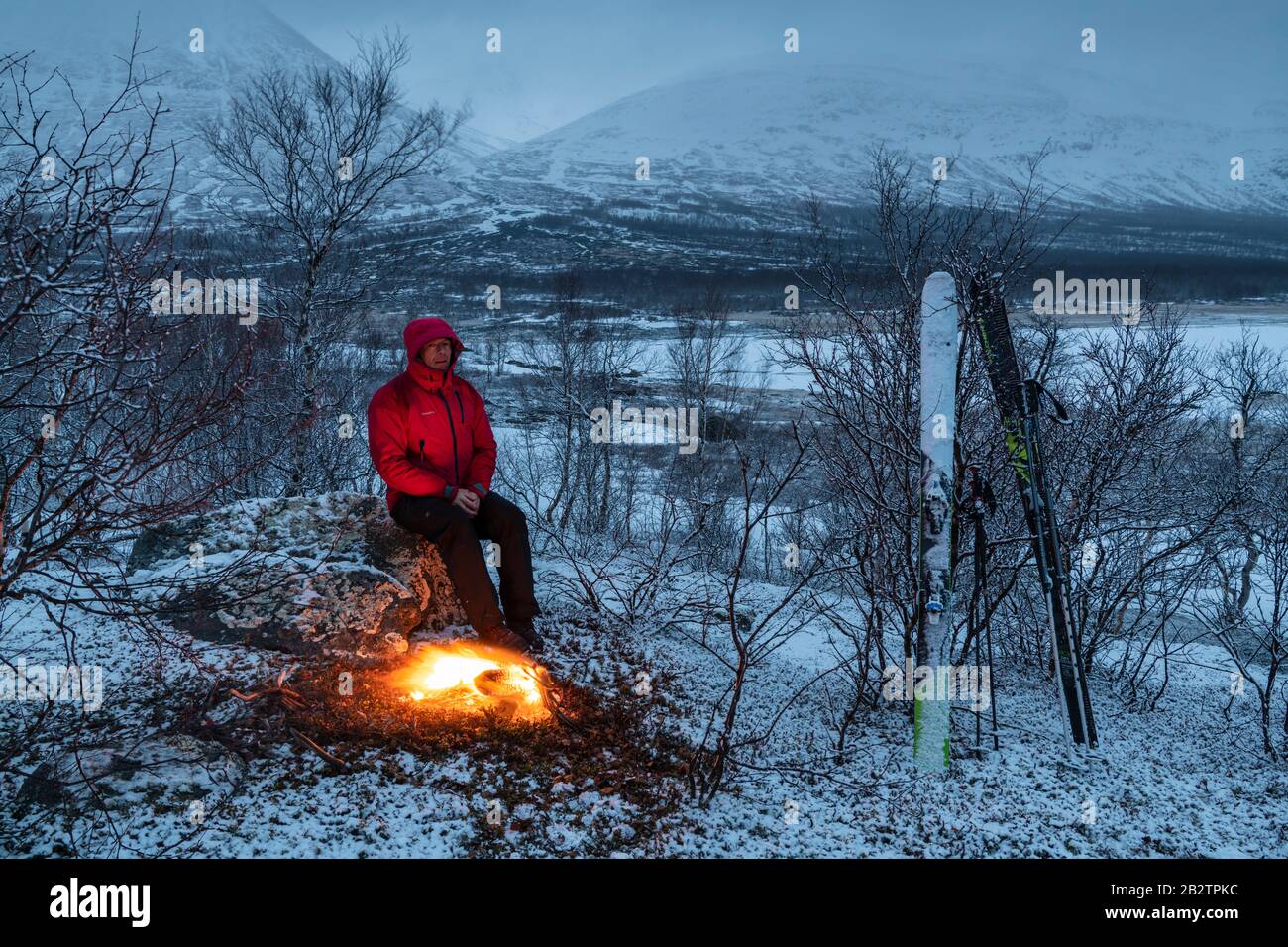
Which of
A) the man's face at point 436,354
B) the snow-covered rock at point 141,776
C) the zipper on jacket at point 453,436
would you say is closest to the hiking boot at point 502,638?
the zipper on jacket at point 453,436

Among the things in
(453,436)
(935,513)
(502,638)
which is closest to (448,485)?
(453,436)

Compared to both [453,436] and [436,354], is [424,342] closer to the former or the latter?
[436,354]

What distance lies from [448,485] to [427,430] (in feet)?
1.31

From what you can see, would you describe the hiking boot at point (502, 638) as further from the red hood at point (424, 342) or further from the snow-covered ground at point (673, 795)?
the red hood at point (424, 342)

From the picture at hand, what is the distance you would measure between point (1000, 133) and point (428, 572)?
22060 centimetres

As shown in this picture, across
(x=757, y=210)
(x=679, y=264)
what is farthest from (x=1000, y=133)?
(x=679, y=264)

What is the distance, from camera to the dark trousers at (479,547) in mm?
4211

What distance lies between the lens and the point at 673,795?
124 inches

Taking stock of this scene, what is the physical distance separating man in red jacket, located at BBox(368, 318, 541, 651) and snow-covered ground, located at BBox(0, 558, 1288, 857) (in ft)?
1.91

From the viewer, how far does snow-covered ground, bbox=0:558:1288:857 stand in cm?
277

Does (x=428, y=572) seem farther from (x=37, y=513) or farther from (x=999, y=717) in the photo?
(x=999, y=717)

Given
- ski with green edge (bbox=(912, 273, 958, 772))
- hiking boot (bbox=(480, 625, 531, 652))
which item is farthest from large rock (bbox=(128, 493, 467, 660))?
ski with green edge (bbox=(912, 273, 958, 772))

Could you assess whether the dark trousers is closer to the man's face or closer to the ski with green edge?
the man's face

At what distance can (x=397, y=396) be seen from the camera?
14.5ft
